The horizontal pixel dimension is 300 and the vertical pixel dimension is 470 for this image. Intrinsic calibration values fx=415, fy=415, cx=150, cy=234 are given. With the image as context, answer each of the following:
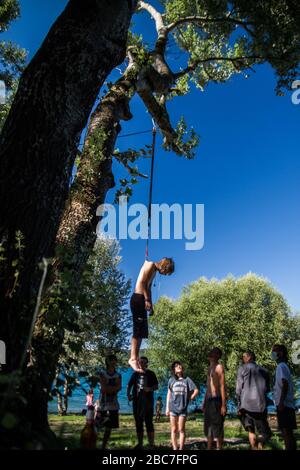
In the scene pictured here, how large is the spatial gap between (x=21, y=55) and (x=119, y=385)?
12.7 metres

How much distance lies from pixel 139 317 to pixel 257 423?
14.1ft

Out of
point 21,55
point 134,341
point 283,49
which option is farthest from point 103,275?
point 134,341

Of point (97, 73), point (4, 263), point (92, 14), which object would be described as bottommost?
point (4, 263)

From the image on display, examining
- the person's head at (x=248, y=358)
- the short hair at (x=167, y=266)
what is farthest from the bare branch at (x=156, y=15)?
the person's head at (x=248, y=358)

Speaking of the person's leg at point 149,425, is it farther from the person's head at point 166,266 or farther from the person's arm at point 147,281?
the person's head at point 166,266

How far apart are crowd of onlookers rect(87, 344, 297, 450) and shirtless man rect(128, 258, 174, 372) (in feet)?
6.35

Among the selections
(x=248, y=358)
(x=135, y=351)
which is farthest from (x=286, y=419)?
(x=135, y=351)

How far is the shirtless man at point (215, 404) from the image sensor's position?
8211mm

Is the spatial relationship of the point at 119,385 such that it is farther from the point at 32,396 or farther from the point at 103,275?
the point at 103,275

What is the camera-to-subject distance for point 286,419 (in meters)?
7.79

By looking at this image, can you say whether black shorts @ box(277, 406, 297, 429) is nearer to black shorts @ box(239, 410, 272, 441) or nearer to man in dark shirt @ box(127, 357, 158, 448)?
black shorts @ box(239, 410, 272, 441)
